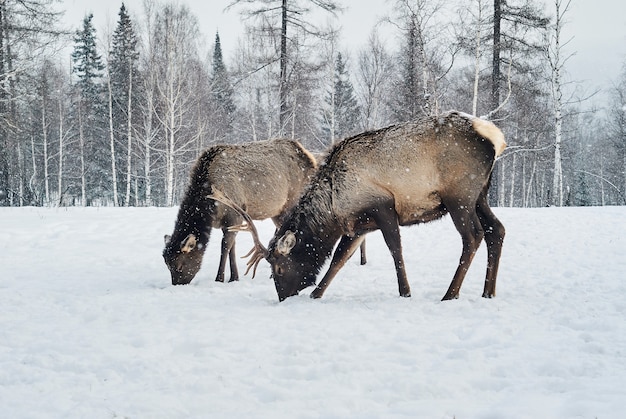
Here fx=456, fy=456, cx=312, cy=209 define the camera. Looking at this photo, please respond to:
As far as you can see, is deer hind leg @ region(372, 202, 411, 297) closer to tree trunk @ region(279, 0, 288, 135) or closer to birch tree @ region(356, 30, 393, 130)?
tree trunk @ region(279, 0, 288, 135)

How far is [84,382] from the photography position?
111 inches

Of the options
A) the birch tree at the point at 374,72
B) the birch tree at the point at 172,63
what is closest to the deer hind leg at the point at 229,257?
the birch tree at the point at 172,63

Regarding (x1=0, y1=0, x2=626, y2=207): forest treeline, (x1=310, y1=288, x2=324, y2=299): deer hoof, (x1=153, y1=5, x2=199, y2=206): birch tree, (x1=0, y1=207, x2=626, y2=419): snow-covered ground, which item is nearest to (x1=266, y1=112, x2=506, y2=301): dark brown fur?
(x1=310, y1=288, x2=324, y2=299): deer hoof

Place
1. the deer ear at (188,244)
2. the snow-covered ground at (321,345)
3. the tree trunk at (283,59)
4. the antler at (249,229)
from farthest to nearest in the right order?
the tree trunk at (283,59) → the deer ear at (188,244) → the antler at (249,229) → the snow-covered ground at (321,345)

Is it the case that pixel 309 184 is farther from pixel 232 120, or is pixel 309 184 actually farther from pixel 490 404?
pixel 232 120

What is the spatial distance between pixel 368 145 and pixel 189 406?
12.1ft

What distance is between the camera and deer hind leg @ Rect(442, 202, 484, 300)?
16.1ft

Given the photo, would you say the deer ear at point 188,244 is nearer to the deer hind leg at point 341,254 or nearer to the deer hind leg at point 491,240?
the deer hind leg at point 341,254

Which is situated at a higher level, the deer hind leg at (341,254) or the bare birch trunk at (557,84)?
the bare birch trunk at (557,84)

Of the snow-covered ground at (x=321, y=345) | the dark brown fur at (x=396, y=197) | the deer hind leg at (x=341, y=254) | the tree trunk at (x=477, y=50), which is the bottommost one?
the snow-covered ground at (x=321, y=345)

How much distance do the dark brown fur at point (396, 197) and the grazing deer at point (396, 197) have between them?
0.01m

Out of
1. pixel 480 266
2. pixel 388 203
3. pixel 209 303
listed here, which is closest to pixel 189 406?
pixel 209 303

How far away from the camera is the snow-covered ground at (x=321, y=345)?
245cm

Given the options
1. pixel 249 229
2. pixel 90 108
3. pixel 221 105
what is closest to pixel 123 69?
pixel 90 108
